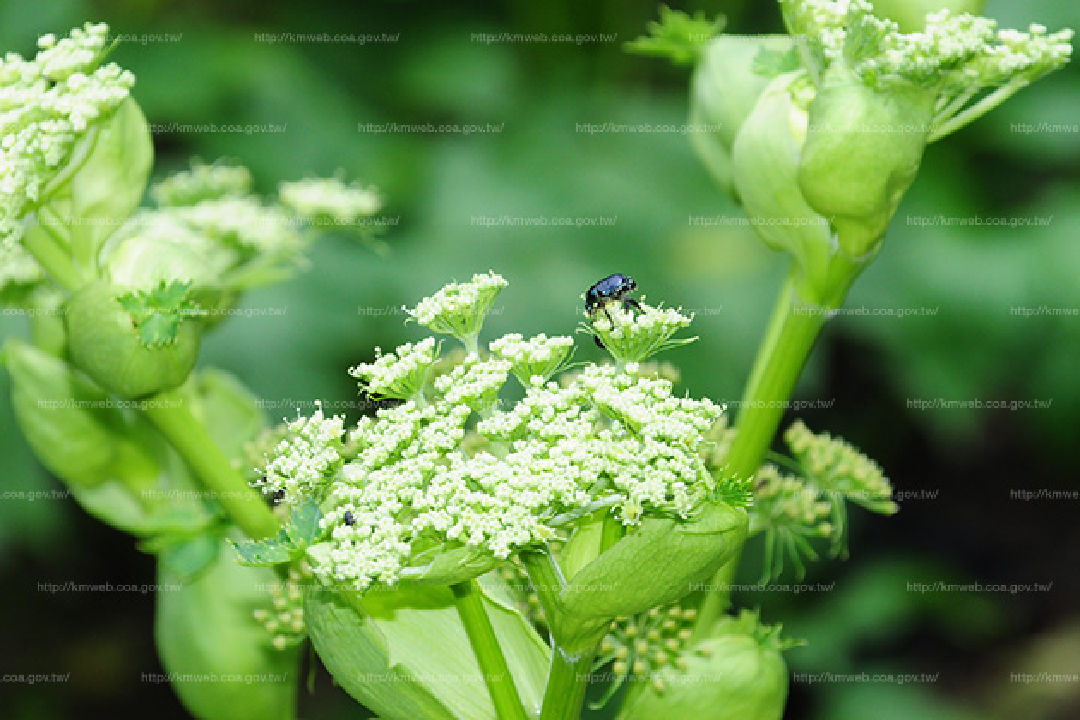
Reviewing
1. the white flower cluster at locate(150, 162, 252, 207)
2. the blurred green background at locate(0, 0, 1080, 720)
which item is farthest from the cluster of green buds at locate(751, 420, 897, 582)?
the blurred green background at locate(0, 0, 1080, 720)

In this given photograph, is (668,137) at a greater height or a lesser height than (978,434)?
greater

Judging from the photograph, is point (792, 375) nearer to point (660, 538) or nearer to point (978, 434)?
point (660, 538)

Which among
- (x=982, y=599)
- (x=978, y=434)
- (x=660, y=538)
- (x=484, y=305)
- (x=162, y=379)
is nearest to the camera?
(x=660, y=538)

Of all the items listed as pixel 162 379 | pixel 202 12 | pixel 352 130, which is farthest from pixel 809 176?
pixel 202 12

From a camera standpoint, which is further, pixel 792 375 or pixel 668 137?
pixel 668 137

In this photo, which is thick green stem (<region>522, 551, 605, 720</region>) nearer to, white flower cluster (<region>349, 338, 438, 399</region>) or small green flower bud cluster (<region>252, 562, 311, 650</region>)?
white flower cluster (<region>349, 338, 438, 399</region>)

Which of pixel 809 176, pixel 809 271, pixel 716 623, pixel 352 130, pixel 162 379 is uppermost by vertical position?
pixel 809 176

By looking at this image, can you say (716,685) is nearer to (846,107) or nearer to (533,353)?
(533,353)

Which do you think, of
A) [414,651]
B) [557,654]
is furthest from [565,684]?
[414,651]
